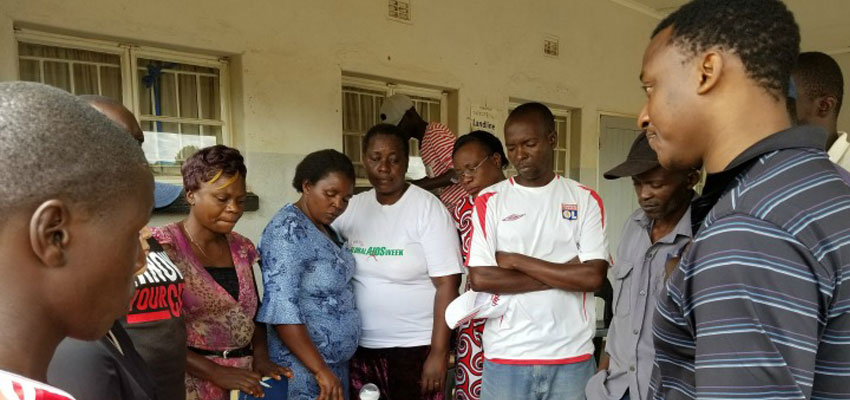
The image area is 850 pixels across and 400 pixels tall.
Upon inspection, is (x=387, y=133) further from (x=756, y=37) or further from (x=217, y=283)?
(x=756, y=37)

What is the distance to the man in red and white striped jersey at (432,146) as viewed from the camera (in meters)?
2.91

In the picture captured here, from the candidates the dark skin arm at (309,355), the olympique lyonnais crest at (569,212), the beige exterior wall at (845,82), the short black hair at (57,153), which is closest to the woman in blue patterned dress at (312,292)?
the dark skin arm at (309,355)

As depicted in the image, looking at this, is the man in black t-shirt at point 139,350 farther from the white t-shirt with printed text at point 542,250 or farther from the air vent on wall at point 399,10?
the air vent on wall at point 399,10

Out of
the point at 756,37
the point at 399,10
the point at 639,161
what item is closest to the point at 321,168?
the point at 639,161

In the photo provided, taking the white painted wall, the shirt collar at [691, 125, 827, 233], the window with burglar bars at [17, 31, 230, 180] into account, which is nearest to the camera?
the shirt collar at [691, 125, 827, 233]

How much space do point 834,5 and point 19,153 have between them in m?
7.97

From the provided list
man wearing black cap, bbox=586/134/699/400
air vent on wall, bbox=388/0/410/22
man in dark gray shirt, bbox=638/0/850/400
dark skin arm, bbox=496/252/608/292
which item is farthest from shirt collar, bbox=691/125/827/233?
air vent on wall, bbox=388/0/410/22

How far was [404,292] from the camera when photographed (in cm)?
215

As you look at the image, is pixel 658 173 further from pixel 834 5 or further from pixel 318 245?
pixel 834 5

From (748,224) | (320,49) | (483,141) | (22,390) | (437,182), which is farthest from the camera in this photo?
(320,49)

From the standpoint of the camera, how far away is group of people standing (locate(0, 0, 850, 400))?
638 millimetres

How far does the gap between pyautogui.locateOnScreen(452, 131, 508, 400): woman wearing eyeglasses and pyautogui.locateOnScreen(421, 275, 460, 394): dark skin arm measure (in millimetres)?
98

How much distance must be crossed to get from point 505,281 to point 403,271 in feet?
1.46

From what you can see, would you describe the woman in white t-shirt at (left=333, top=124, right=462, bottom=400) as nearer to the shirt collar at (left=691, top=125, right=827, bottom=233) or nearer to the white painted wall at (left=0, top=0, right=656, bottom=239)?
the shirt collar at (left=691, top=125, right=827, bottom=233)
